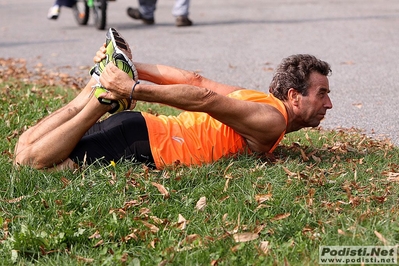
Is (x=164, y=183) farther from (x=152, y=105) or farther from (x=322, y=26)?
(x=322, y=26)

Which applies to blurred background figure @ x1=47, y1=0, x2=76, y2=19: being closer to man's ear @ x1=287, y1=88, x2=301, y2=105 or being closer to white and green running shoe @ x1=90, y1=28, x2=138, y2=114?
white and green running shoe @ x1=90, y1=28, x2=138, y2=114

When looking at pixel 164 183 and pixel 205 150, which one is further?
pixel 205 150

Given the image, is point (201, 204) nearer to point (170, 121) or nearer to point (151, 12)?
point (170, 121)

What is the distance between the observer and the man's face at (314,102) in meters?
5.48

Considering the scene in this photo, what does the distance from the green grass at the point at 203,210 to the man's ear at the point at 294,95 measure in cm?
41

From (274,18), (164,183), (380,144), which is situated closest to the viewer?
(164,183)

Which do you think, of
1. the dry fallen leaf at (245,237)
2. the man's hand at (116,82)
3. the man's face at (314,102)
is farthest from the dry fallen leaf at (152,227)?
the man's face at (314,102)

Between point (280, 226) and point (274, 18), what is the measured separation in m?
10.6

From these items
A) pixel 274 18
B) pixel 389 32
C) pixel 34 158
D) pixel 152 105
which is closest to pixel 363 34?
pixel 389 32

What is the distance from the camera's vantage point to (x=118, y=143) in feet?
18.0

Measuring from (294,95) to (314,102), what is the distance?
0.49 ft

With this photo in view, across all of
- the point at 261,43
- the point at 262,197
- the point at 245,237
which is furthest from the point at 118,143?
the point at 261,43

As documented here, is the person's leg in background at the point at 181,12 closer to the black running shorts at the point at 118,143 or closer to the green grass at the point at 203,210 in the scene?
the green grass at the point at 203,210

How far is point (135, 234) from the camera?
445 centimetres
